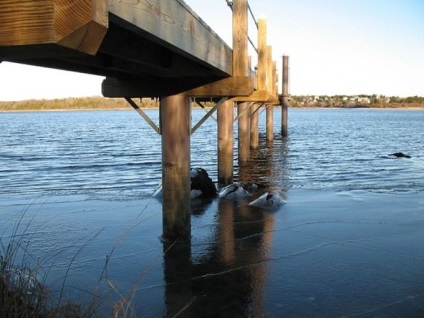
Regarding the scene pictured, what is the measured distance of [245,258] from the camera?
7484mm

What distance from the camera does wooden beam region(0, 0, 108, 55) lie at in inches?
73.4

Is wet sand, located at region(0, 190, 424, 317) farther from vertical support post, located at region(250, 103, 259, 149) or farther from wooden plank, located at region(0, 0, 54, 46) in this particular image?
vertical support post, located at region(250, 103, 259, 149)

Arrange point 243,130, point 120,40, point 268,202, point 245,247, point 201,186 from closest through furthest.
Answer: point 120,40, point 245,247, point 268,202, point 201,186, point 243,130

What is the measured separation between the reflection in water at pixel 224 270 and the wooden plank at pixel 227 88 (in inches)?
96.6

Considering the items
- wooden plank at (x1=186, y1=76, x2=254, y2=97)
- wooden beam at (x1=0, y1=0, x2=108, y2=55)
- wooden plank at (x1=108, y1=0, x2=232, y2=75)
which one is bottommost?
wooden plank at (x1=186, y1=76, x2=254, y2=97)

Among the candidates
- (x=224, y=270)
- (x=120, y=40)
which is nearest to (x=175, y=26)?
(x=120, y=40)

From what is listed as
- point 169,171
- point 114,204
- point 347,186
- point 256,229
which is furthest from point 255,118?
point 169,171

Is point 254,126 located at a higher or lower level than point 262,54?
lower

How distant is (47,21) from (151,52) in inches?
154

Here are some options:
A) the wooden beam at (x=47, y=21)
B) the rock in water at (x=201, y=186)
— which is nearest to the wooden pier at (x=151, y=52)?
the wooden beam at (x=47, y=21)

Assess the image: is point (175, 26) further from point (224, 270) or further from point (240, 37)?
point (224, 270)

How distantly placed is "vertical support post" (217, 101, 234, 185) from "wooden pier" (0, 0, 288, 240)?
317 centimetres

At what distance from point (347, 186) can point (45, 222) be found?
909 centimetres

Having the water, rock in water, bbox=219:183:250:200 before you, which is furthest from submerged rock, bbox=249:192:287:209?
rock in water, bbox=219:183:250:200
